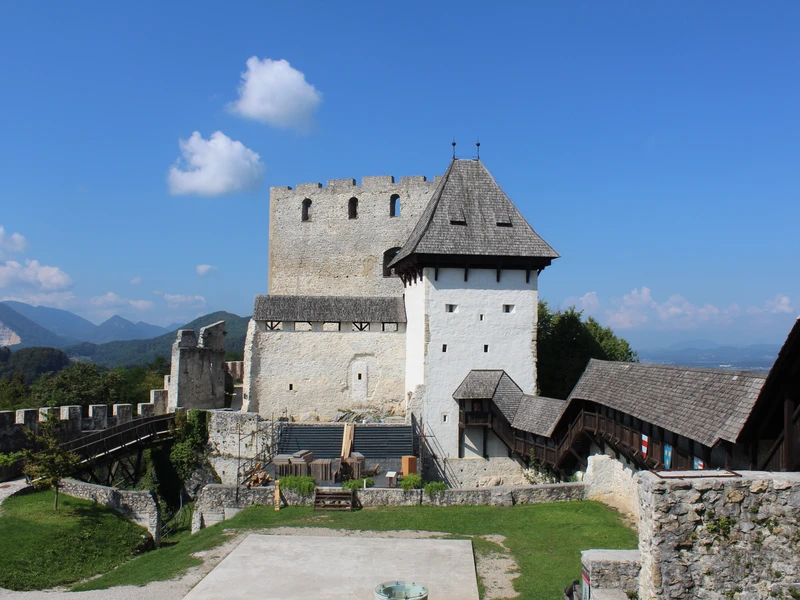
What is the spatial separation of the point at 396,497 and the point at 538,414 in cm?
570

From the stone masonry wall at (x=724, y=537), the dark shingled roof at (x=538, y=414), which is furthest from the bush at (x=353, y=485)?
the stone masonry wall at (x=724, y=537)

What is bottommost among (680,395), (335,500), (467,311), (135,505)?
(135,505)

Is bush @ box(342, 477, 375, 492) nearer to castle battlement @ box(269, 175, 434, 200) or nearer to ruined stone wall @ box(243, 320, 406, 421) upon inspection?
ruined stone wall @ box(243, 320, 406, 421)

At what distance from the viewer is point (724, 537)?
807 cm

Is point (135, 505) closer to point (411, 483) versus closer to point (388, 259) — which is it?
point (411, 483)

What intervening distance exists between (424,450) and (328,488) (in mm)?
5838

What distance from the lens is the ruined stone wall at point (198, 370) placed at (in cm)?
2758

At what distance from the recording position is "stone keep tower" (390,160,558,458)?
901 inches

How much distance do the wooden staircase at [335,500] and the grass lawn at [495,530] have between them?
345 millimetres

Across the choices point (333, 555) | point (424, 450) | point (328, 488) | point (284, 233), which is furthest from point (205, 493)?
point (284, 233)

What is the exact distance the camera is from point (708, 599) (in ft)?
26.5

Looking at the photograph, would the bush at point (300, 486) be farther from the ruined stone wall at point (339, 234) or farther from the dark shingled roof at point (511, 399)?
the ruined stone wall at point (339, 234)

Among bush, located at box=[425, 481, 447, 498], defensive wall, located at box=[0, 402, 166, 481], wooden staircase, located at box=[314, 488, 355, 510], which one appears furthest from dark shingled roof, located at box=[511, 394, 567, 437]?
defensive wall, located at box=[0, 402, 166, 481]

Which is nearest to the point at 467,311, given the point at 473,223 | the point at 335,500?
the point at 473,223
